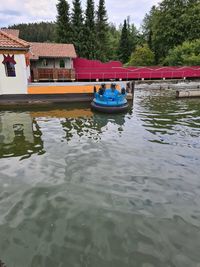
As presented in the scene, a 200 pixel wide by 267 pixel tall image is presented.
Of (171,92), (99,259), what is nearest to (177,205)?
(99,259)

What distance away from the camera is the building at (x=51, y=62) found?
26519 millimetres

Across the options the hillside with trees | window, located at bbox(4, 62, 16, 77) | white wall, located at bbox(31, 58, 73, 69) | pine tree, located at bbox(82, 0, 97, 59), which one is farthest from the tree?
window, located at bbox(4, 62, 16, 77)

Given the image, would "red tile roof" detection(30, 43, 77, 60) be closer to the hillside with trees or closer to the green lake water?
the hillside with trees

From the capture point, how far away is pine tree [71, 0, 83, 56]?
43.1 meters

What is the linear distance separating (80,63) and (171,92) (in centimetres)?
1572

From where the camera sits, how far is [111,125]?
42.5ft

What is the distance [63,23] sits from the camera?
140 ft

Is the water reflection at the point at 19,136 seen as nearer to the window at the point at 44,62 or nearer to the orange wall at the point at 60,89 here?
the orange wall at the point at 60,89

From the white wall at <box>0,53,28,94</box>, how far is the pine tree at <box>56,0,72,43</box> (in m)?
28.9

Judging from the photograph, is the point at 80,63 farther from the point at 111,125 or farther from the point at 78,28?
the point at 111,125

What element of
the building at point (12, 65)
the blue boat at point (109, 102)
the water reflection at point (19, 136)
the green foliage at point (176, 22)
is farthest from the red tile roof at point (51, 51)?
the green foliage at point (176, 22)

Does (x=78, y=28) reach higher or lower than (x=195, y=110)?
higher

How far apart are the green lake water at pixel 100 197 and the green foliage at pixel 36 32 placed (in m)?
106

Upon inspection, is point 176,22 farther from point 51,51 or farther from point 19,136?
point 19,136
